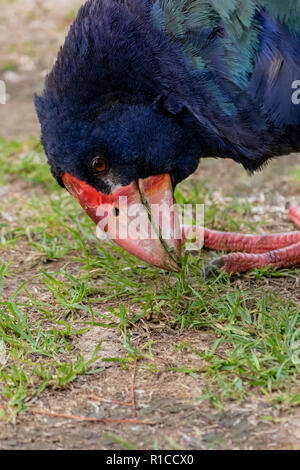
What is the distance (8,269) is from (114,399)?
1.88 metres

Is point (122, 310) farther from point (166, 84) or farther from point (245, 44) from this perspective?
point (245, 44)

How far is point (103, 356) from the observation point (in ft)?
12.6

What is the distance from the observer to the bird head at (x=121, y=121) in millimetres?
3852

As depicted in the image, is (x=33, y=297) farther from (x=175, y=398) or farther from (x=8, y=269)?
(x=175, y=398)

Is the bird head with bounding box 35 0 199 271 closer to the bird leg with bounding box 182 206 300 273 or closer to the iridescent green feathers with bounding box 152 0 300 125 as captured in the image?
the iridescent green feathers with bounding box 152 0 300 125

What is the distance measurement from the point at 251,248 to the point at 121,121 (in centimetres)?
153

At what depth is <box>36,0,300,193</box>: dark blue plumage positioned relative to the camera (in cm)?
371

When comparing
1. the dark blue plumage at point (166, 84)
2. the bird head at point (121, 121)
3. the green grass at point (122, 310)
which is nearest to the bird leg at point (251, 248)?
the green grass at point (122, 310)

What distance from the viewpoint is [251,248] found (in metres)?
4.92

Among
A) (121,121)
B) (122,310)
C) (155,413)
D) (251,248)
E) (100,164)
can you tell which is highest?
(121,121)

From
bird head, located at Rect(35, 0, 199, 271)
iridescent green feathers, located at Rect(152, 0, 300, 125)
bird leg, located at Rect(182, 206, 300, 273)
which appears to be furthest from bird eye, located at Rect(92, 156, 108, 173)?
bird leg, located at Rect(182, 206, 300, 273)

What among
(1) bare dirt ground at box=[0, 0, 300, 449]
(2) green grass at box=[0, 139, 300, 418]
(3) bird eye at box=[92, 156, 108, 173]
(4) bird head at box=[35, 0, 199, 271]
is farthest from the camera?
(3) bird eye at box=[92, 156, 108, 173]

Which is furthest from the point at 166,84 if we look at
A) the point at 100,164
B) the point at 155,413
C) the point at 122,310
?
the point at 155,413

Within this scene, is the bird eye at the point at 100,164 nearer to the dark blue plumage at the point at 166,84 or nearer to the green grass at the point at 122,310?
the dark blue plumage at the point at 166,84
